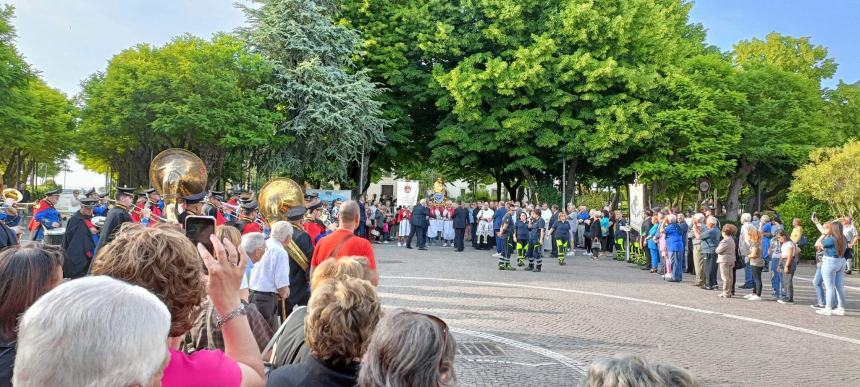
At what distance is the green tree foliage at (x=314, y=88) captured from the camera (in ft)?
102

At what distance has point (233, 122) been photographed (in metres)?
29.7

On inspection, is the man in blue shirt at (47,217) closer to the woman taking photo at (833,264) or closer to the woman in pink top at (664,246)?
the woman in pink top at (664,246)

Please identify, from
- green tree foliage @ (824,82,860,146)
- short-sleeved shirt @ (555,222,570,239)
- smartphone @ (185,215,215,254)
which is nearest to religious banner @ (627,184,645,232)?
short-sleeved shirt @ (555,222,570,239)

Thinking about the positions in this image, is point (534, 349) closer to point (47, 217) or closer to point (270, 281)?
point (270, 281)

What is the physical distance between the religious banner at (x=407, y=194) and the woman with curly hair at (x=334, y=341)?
27.7 metres

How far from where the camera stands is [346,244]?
252 inches

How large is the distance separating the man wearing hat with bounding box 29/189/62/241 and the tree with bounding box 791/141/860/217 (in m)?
24.3

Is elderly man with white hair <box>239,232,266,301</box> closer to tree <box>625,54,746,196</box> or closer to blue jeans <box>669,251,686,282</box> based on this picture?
blue jeans <box>669,251,686,282</box>

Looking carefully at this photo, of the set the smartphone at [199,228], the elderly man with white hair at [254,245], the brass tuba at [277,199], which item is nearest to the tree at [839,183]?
the brass tuba at [277,199]

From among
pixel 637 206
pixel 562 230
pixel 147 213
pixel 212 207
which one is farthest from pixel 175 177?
pixel 637 206

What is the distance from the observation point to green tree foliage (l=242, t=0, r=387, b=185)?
31.2 m

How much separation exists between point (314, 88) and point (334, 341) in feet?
96.1

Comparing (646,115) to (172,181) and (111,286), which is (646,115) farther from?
(111,286)

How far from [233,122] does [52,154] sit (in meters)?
23.9
